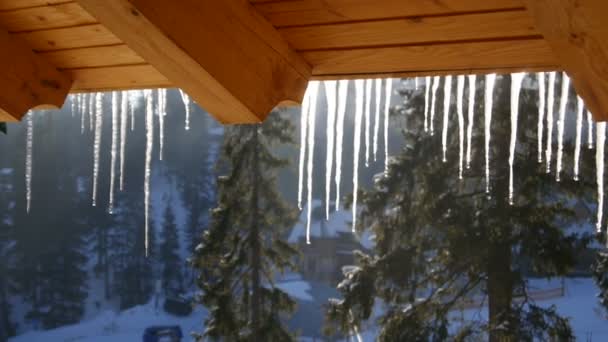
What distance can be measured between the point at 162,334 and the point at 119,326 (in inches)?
206

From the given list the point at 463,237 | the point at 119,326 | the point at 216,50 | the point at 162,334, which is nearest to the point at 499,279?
the point at 463,237

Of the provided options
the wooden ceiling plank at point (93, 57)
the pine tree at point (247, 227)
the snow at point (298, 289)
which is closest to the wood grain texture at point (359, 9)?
the wooden ceiling plank at point (93, 57)

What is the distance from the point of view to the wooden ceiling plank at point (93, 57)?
1895 mm

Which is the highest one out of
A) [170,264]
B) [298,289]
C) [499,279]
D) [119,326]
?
[499,279]

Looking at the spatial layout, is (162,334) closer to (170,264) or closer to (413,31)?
(170,264)

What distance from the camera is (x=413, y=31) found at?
156 centimetres

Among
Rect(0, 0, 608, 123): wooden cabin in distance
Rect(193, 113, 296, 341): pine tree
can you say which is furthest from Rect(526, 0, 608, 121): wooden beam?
Rect(193, 113, 296, 341): pine tree

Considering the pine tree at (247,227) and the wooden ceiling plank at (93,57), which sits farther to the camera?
the pine tree at (247,227)

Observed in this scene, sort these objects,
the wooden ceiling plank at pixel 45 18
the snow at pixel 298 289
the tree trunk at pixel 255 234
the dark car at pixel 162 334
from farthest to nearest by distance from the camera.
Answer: the snow at pixel 298 289 < the dark car at pixel 162 334 < the tree trunk at pixel 255 234 < the wooden ceiling plank at pixel 45 18

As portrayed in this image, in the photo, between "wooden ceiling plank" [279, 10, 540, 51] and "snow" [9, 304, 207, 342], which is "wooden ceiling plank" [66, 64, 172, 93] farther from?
"snow" [9, 304, 207, 342]

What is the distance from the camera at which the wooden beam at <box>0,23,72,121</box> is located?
1.95m

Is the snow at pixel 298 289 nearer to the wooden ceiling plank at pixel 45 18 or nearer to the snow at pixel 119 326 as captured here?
the snow at pixel 119 326

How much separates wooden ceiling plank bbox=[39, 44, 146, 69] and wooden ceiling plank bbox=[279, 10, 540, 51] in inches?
17.4

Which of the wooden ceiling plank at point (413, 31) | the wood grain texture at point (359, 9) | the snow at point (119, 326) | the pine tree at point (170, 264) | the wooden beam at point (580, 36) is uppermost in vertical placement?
the wood grain texture at point (359, 9)
